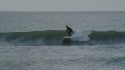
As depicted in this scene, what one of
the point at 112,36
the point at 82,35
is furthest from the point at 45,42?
the point at 112,36

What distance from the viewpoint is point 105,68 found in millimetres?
13977

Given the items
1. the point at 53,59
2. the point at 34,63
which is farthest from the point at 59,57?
the point at 34,63

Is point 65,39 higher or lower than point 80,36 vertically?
higher

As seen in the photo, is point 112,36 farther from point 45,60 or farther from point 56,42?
point 45,60

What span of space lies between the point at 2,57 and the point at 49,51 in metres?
3.14

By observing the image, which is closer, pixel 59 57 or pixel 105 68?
pixel 105 68

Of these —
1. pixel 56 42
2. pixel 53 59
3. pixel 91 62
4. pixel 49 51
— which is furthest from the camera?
pixel 56 42

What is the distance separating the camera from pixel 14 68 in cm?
1412

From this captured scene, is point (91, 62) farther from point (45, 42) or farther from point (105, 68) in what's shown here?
point (45, 42)

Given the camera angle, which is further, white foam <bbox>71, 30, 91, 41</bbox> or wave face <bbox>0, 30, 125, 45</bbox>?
white foam <bbox>71, 30, 91, 41</bbox>

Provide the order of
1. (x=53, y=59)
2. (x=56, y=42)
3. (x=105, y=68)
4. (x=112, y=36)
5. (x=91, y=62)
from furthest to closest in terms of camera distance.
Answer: (x=112, y=36) → (x=56, y=42) → (x=53, y=59) → (x=91, y=62) → (x=105, y=68)

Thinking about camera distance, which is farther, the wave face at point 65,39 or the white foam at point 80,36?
the white foam at point 80,36

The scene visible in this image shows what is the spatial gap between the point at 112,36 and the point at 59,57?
11036 mm

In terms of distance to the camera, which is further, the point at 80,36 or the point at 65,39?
the point at 80,36
